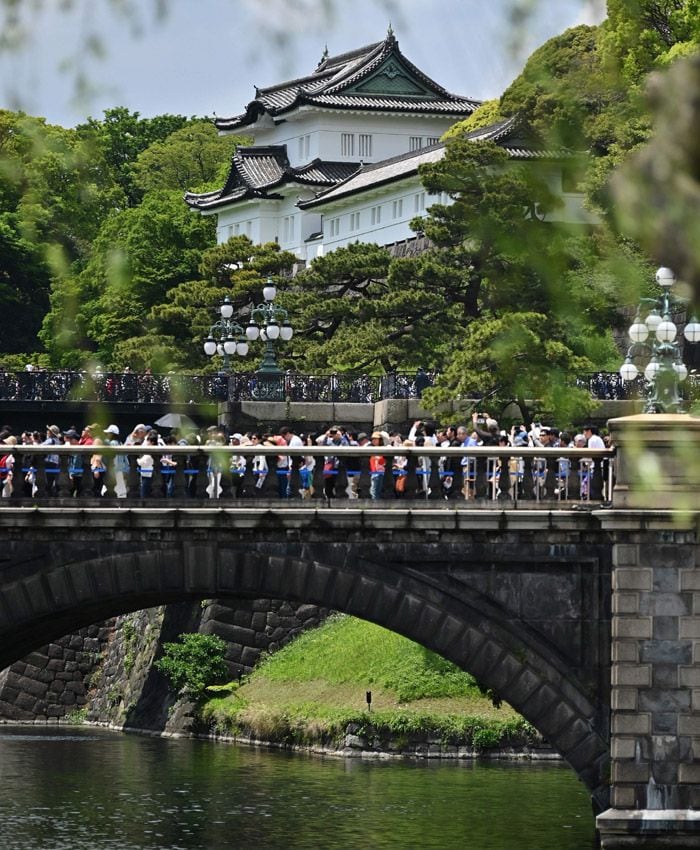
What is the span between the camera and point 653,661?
3008 centimetres

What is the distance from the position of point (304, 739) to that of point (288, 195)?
51996 mm

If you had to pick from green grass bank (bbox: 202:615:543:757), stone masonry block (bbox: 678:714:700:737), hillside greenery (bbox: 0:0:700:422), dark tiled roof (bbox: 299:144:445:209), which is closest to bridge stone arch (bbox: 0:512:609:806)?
stone masonry block (bbox: 678:714:700:737)

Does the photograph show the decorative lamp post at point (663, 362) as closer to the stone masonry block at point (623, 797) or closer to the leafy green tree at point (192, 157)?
the stone masonry block at point (623, 797)

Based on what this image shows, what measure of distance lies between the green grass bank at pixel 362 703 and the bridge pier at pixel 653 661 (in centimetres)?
1804

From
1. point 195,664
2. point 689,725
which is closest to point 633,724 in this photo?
point 689,725

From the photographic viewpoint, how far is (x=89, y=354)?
78688 mm

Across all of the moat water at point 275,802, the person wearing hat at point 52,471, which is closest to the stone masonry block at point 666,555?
the moat water at point 275,802

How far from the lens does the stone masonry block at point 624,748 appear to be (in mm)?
29922

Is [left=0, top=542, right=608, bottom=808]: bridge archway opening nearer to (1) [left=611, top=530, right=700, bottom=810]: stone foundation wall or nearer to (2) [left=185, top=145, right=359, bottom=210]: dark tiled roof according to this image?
(1) [left=611, top=530, right=700, bottom=810]: stone foundation wall

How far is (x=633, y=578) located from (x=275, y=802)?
45.8 feet

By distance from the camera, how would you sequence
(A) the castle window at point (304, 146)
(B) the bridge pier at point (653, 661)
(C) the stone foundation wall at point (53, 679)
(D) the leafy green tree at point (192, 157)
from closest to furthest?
(B) the bridge pier at point (653, 661) < (C) the stone foundation wall at point (53, 679) < (A) the castle window at point (304, 146) < (D) the leafy green tree at point (192, 157)

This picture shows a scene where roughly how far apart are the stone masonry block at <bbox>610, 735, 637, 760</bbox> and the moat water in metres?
5.51

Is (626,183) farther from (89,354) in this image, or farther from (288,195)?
(288,195)

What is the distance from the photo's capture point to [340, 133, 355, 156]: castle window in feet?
332
